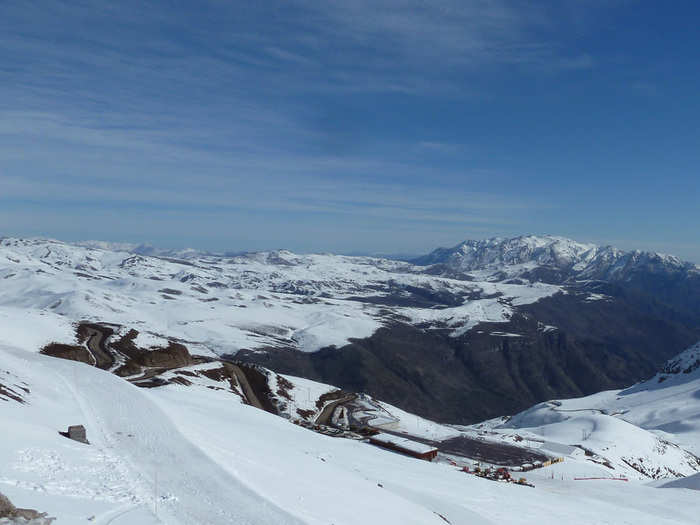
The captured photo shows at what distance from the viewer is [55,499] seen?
18406 millimetres

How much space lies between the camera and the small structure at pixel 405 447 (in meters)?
56.5

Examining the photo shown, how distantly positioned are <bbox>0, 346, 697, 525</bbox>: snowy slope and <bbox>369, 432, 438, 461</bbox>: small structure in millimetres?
6921

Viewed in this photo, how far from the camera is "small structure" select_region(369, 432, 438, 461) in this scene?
185 ft

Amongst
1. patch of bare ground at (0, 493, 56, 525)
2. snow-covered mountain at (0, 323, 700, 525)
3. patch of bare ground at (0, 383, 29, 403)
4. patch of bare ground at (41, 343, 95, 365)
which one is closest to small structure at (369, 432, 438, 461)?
snow-covered mountain at (0, 323, 700, 525)

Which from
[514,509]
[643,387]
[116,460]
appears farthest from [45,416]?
[643,387]

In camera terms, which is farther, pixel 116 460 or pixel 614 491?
pixel 614 491

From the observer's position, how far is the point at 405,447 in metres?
57.7

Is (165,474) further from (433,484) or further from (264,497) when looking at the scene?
→ (433,484)

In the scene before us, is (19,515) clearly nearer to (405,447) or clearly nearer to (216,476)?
(216,476)

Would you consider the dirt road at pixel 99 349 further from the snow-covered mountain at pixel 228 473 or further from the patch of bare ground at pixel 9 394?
the patch of bare ground at pixel 9 394

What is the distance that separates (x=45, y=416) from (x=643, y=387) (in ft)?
669

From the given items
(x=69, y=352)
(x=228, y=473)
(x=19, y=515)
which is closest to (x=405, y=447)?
(x=228, y=473)

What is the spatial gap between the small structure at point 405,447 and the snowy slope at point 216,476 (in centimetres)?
692

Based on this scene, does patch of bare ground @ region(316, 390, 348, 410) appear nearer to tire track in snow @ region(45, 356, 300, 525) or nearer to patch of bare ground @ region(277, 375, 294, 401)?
patch of bare ground @ region(277, 375, 294, 401)
